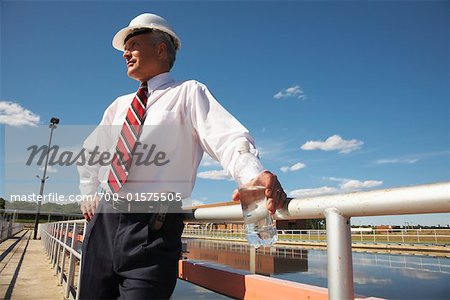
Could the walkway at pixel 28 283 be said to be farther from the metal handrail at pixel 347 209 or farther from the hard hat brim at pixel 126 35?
the metal handrail at pixel 347 209

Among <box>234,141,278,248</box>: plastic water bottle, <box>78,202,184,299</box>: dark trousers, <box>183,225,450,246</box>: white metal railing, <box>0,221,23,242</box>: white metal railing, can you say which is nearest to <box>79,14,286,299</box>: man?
<box>78,202,184,299</box>: dark trousers

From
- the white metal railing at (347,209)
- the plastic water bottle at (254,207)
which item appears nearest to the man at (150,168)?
the plastic water bottle at (254,207)

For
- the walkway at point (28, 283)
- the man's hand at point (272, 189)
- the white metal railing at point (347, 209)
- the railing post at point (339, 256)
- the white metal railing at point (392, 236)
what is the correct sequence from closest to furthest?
1. the white metal railing at point (347, 209)
2. the railing post at point (339, 256)
3. the man's hand at point (272, 189)
4. the walkway at point (28, 283)
5. the white metal railing at point (392, 236)

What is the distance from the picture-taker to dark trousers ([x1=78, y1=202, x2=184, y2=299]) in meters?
1.38

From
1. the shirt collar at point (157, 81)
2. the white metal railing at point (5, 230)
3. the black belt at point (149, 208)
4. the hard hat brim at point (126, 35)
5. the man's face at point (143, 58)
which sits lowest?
the white metal railing at point (5, 230)

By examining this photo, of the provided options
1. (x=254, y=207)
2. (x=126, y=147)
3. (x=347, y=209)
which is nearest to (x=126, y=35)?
(x=126, y=147)

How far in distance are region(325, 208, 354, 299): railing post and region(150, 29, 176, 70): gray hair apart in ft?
→ 4.25

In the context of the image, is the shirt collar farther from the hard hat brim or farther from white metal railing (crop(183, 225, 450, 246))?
white metal railing (crop(183, 225, 450, 246))

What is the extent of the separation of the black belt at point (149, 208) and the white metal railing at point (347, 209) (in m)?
0.56

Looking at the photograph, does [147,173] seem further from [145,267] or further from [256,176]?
[256,176]

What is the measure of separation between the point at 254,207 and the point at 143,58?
3.65 feet

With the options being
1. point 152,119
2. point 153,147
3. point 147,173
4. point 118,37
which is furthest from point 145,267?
point 118,37

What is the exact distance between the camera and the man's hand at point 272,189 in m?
1.02

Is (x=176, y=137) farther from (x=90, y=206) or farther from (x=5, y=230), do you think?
(x=5, y=230)
